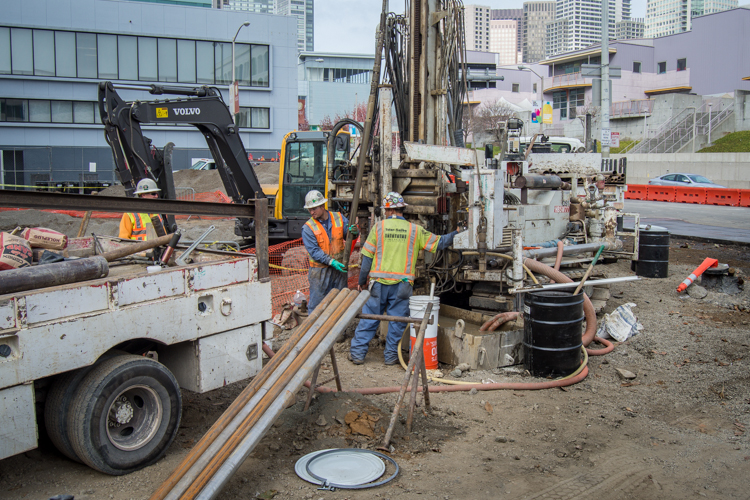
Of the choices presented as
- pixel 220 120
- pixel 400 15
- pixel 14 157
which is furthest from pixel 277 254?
pixel 14 157

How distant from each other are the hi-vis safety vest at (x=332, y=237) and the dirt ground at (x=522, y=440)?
4.19 ft

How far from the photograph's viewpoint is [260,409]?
398 cm

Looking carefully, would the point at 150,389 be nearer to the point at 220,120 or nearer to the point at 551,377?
the point at 551,377

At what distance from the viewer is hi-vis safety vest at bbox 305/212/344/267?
7.27 meters

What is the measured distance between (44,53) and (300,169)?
102 feet

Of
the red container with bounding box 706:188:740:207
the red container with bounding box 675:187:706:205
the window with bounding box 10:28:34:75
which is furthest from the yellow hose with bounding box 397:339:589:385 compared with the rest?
the window with bounding box 10:28:34:75

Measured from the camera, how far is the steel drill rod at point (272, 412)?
3.55 metres

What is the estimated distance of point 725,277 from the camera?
9938 mm

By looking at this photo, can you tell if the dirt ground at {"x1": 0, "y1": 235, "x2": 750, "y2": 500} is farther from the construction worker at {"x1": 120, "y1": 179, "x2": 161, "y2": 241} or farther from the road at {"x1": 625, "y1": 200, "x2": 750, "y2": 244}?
the road at {"x1": 625, "y1": 200, "x2": 750, "y2": 244}

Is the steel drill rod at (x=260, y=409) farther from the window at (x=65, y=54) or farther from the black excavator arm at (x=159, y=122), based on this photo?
the window at (x=65, y=54)

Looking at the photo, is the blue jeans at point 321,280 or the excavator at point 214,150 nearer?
the blue jeans at point 321,280

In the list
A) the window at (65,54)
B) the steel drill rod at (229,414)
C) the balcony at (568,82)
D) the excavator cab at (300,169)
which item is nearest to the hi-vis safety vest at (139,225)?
the steel drill rod at (229,414)

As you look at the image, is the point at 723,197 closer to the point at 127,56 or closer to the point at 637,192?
the point at 637,192

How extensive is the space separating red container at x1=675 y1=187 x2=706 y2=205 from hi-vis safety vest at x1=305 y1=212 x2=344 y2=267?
73.2 ft
